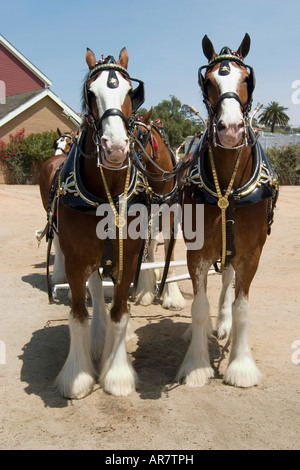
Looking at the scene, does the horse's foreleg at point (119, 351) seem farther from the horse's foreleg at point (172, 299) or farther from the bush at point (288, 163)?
the bush at point (288, 163)

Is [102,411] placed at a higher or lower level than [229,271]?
lower

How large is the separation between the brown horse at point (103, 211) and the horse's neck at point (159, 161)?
1.52 meters

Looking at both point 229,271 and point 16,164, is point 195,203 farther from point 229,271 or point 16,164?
point 16,164

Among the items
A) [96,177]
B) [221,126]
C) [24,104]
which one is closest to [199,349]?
[96,177]

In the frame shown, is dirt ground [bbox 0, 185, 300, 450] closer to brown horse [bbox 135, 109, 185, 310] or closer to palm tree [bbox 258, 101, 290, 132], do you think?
Result: brown horse [bbox 135, 109, 185, 310]

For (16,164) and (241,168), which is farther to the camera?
(16,164)

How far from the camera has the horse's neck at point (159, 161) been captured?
17.3ft

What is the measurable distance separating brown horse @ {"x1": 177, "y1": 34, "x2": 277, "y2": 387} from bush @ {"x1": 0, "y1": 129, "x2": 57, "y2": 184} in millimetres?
21441

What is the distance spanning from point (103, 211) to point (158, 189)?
210 centimetres

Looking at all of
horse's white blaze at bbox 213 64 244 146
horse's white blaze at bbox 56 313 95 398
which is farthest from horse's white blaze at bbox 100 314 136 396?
horse's white blaze at bbox 213 64 244 146

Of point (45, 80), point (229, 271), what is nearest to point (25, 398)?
point (229, 271)

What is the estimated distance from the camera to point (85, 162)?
11.4 feet

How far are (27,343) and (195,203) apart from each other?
7.93ft

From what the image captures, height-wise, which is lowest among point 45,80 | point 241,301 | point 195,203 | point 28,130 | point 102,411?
point 102,411
